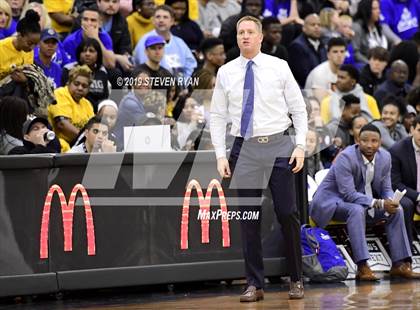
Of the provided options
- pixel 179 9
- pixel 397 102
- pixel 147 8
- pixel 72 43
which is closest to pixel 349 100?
pixel 397 102

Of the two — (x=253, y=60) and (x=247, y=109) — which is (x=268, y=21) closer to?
(x=253, y=60)

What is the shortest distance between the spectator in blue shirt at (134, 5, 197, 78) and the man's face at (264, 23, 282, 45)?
5.02ft

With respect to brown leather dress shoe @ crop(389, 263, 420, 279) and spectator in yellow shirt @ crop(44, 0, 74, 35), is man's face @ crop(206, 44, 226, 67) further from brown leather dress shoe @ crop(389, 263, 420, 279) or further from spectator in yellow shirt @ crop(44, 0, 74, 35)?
brown leather dress shoe @ crop(389, 263, 420, 279)

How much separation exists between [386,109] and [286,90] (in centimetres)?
580

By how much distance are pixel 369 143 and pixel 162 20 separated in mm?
4520

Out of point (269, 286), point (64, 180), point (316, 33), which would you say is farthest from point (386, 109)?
point (64, 180)

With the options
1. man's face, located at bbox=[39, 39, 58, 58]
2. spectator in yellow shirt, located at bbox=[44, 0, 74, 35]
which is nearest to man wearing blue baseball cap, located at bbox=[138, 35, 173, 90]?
man's face, located at bbox=[39, 39, 58, 58]

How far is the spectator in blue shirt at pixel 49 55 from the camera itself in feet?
45.3

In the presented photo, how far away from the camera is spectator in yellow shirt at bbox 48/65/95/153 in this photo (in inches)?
523

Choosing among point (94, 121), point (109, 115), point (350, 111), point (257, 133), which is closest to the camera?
point (257, 133)

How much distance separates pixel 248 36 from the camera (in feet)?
32.9

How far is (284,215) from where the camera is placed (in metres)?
10.1

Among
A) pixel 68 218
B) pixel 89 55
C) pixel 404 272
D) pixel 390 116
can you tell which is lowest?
pixel 404 272

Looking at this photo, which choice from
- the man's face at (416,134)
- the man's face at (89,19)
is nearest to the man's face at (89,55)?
the man's face at (89,19)
